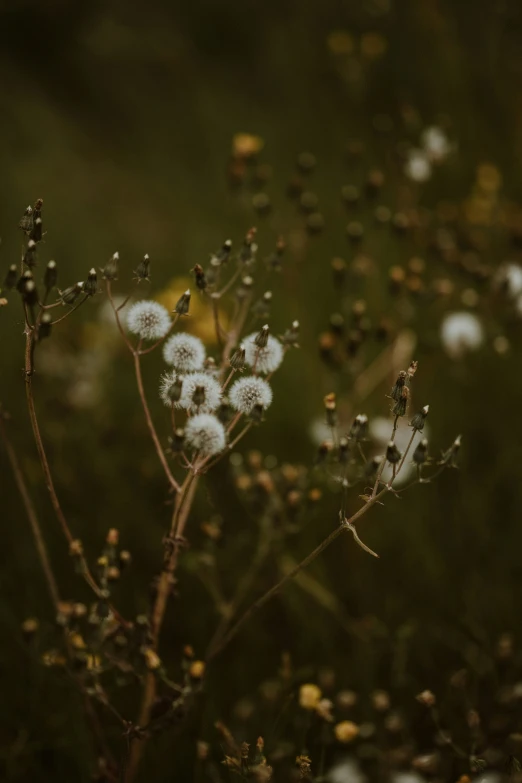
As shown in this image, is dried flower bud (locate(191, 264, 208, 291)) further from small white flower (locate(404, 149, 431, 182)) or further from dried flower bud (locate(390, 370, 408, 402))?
small white flower (locate(404, 149, 431, 182))

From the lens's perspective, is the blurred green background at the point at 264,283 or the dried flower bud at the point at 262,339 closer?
the dried flower bud at the point at 262,339

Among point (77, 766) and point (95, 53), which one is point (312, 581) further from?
point (95, 53)

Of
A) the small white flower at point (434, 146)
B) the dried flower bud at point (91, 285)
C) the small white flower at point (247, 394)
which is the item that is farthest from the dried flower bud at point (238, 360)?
the small white flower at point (434, 146)

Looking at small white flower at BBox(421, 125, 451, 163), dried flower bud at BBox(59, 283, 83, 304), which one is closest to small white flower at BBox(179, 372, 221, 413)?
dried flower bud at BBox(59, 283, 83, 304)

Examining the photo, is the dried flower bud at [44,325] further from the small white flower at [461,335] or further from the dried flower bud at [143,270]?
the small white flower at [461,335]

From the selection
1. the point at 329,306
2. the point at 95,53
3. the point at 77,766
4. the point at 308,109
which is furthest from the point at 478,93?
the point at 77,766

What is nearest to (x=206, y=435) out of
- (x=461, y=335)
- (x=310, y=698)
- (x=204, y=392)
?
(x=204, y=392)
